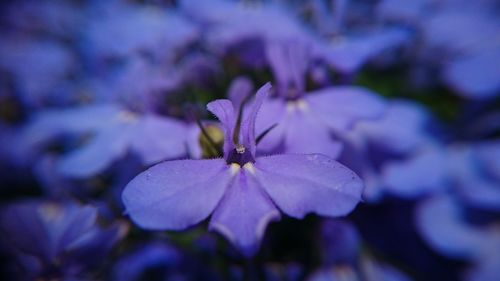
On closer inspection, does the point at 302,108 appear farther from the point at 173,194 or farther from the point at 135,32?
the point at 135,32

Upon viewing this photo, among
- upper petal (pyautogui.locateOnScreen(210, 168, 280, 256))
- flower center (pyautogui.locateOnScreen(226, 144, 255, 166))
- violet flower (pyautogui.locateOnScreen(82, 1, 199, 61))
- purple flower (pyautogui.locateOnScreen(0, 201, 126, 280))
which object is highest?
violet flower (pyautogui.locateOnScreen(82, 1, 199, 61))

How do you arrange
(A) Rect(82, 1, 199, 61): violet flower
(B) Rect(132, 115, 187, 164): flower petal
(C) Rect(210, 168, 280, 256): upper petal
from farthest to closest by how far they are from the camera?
(A) Rect(82, 1, 199, 61): violet flower < (B) Rect(132, 115, 187, 164): flower petal < (C) Rect(210, 168, 280, 256): upper petal

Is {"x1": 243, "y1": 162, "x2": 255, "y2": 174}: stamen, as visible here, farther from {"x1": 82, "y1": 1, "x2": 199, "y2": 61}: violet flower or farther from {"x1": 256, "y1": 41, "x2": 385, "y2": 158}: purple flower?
{"x1": 82, "y1": 1, "x2": 199, "y2": 61}: violet flower

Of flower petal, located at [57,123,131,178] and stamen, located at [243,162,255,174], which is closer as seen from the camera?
stamen, located at [243,162,255,174]

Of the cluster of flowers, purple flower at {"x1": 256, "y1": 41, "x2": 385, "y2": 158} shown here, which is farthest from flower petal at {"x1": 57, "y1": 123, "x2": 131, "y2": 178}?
purple flower at {"x1": 256, "y1": 41, "x2": 385, "y2": 158}

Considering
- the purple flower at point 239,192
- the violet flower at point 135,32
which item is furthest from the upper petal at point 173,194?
the violet flower at point 135,32

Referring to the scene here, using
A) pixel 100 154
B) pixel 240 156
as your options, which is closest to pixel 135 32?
pixel 100 154

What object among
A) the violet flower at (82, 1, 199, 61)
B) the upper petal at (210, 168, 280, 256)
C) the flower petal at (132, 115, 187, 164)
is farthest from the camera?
the violet flower at (82, 1, 199, 61)
